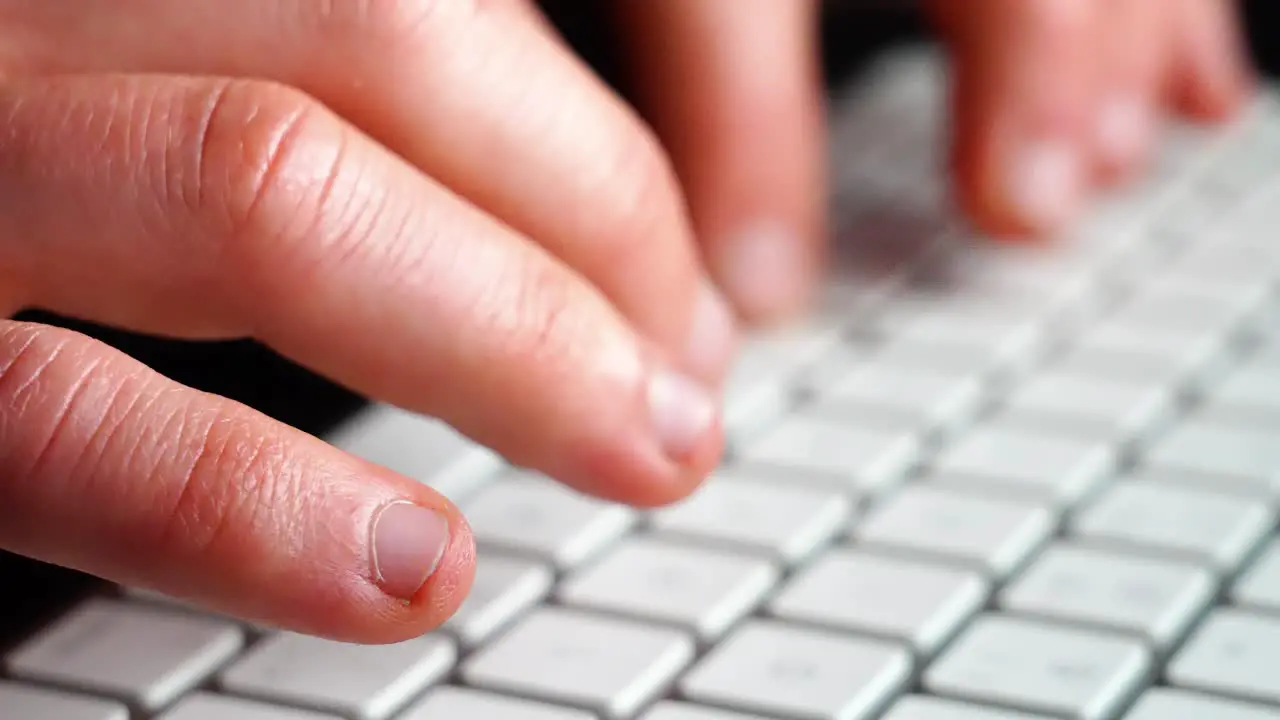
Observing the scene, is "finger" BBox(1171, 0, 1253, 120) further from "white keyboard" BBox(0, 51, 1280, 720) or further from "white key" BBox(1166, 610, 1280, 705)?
"white key" BBox(1166, 610, 1280, 705)

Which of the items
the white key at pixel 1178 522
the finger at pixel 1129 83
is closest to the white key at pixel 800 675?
the white key at pixel 1178 522

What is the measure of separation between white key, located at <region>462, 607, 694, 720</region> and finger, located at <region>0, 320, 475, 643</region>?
0.05 m

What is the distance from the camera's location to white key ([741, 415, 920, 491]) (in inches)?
21.8

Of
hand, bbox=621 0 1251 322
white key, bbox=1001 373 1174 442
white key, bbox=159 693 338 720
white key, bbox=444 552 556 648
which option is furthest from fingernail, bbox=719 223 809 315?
white key, bbox=159 693 338 720

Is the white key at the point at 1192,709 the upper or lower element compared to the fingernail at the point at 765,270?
lower

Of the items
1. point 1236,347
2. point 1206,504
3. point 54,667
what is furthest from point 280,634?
point 1236,347

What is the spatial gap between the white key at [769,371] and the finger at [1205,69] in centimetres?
38

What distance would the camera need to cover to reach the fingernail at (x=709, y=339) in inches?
22.5

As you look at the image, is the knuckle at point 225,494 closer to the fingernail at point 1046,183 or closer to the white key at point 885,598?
the white key at point 885,598

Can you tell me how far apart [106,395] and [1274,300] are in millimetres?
533

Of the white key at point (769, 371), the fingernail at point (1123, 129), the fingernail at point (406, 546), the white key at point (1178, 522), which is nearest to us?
the fingernail at point (406, 546)

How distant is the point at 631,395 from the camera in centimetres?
49

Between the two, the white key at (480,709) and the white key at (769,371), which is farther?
the white key at (769,371)

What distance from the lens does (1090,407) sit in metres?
0.60
